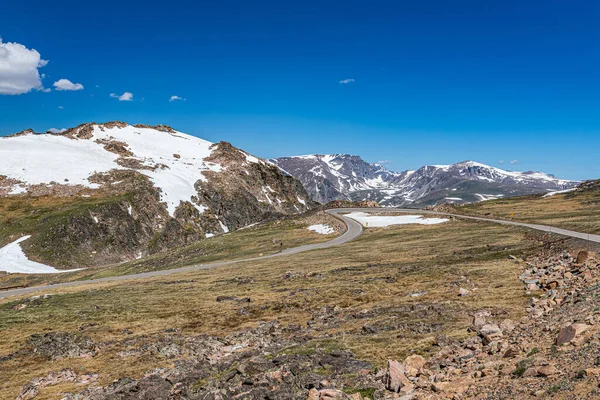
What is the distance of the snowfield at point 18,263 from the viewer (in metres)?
86.3

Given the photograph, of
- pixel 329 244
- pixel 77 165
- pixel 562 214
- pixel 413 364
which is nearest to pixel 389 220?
pixel 329 244

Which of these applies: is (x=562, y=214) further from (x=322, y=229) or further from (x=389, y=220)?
(x=322, y=229)

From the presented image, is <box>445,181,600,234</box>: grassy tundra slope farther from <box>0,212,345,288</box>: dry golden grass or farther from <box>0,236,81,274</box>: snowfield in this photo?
<box>0,236,81,274</box>: snowfield

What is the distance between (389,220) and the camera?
95688 mm

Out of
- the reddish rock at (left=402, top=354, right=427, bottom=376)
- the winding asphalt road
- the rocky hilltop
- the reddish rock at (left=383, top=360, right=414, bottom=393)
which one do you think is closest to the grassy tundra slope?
the winding asphalt road

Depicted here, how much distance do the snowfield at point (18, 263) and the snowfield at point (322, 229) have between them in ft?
202

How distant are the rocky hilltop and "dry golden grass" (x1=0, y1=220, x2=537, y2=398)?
2340 inches

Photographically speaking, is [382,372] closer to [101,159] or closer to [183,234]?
[183,234]

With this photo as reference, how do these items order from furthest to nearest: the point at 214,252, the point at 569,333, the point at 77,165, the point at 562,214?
the point at 77,165, the point at 214,252, the point at 562,214, the point at 569,333

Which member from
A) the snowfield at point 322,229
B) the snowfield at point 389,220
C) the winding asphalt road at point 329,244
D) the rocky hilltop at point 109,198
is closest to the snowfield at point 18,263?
the rocky hilltop at point 109,198

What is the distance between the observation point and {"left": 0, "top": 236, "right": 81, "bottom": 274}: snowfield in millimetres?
86319

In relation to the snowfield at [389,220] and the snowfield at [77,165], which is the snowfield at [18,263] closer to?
the snowfield at [77,165]

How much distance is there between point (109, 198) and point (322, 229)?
77.4 m

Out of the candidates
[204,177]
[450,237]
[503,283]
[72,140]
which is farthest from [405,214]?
[72,140]
